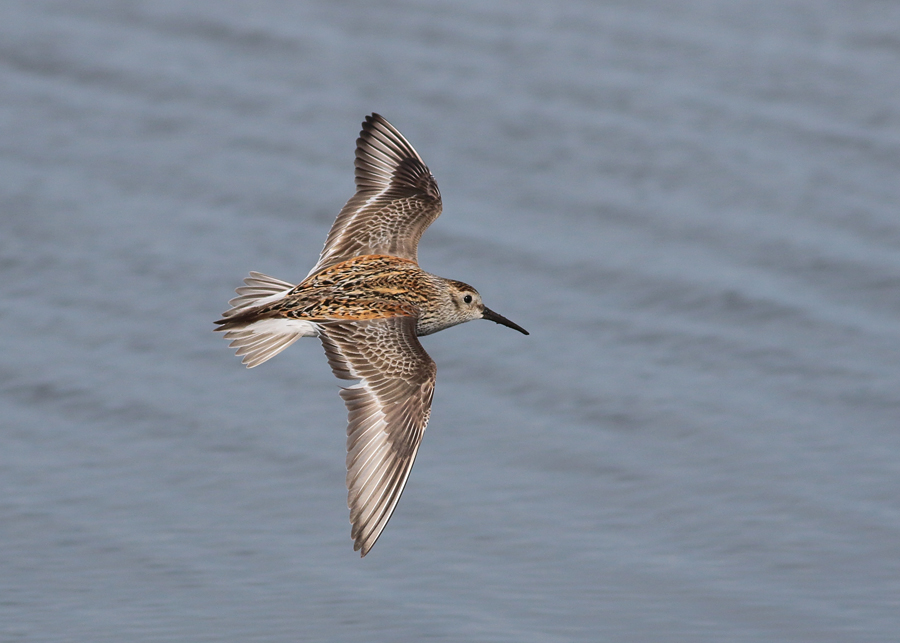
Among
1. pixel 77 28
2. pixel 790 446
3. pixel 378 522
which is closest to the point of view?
pixel 378 522

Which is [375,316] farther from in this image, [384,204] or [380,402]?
[384,204]

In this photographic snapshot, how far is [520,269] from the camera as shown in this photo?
16.7 m

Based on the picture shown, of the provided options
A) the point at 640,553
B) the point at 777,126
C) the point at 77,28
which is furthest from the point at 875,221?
the point at 77,28

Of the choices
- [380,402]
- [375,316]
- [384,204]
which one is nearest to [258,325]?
[375,316]

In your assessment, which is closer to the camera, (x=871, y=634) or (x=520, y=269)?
(x=871, y=634)

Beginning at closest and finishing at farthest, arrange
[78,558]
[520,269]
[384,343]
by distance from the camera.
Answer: [384,343], [78,558], [520,269]

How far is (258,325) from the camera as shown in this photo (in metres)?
12.4

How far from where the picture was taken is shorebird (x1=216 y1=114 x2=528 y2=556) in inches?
452

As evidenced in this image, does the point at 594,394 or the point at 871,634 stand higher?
the point at 594,394

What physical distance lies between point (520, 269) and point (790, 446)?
134 inches

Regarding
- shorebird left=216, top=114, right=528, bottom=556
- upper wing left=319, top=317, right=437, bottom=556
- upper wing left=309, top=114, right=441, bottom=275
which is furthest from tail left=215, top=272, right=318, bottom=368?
upper wing left=309, top=114, right=441, bottom=275

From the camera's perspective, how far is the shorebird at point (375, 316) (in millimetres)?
11492

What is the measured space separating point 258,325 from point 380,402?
1.20m

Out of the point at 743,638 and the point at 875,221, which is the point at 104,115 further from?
the point at 743,638
